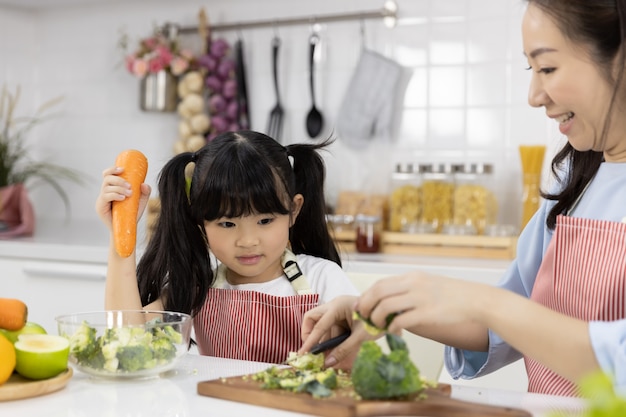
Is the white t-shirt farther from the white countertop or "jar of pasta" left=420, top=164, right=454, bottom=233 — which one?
"jar of pasta" left=420, top=164, right=454, bottom=233

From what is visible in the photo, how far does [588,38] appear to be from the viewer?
3.43 feet

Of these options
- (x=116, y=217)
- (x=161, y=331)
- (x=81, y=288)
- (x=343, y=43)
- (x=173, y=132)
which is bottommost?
(x=81, y=288)

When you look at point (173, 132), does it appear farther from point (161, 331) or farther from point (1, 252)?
point (161, 331)

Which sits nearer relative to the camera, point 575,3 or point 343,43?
point 575,3

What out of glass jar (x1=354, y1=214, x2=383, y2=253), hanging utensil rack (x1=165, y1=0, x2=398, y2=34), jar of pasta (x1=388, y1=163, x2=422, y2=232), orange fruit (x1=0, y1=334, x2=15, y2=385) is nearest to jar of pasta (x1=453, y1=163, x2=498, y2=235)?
jar of pasta (x1=388, y1=163, x2=422, y2=232)

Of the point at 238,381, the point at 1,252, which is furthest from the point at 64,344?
the point at 1,252

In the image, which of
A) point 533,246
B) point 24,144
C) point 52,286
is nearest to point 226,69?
point 52,286

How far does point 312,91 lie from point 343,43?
0.65 feet

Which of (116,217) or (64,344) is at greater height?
(116,217)

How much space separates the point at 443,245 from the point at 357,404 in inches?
65.8

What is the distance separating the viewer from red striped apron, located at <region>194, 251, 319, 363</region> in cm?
143

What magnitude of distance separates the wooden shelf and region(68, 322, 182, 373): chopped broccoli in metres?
1.34

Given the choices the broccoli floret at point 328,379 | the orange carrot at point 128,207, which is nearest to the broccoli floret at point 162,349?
the broccoli floret at point 328,379

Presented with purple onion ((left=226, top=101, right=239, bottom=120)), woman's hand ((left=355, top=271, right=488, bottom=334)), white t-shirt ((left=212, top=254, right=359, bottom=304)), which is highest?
purple onion ((left=226, top=101, right=239, bottom=120))
